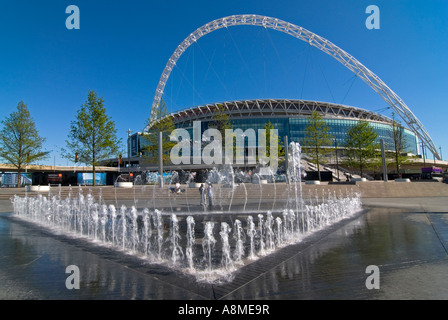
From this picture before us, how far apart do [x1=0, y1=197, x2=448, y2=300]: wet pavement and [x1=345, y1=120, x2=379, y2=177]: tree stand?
1351 inches

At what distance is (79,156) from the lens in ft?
98.4

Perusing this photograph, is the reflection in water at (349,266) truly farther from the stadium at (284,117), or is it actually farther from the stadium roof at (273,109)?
the stadium roof at (273,109)

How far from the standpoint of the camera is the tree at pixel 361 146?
3822 centimetres

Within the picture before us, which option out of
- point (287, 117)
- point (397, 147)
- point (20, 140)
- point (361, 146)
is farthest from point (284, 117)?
point (20, 140)

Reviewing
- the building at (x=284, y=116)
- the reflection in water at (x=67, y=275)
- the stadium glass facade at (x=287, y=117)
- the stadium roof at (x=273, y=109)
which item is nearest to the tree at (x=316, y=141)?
the stadium glass facade at (x=287, y=117)

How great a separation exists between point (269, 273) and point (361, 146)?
129 ft

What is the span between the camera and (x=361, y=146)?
38.9m

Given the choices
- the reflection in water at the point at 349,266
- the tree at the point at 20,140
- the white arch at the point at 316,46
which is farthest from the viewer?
the white arch at the point at 316,46

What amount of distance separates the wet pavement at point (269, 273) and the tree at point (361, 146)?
34.3 meters

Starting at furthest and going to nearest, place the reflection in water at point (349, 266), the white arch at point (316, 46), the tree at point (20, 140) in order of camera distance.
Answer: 1. the white arch at point (316, 46)
2. the tree at point (20, 140)
3. the reflection in water at point (349, 266)

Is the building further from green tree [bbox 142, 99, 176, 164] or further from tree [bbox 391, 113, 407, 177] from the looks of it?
green tree [bbox 142, 99, 176, 164]

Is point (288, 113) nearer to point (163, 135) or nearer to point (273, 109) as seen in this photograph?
point (273, 109)

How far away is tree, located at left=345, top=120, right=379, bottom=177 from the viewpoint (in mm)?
38219
